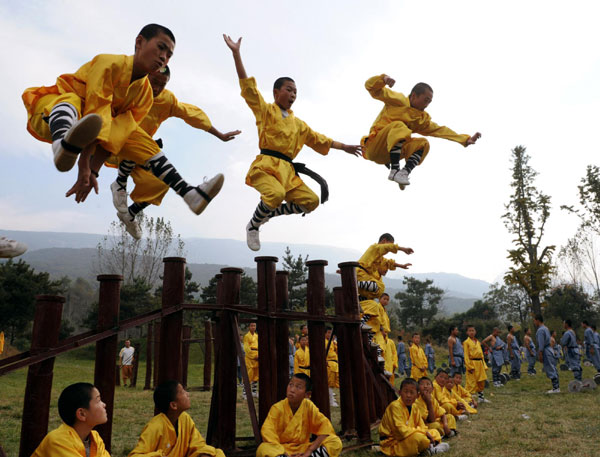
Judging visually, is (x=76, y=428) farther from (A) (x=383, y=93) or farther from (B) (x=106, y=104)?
(A) (x=383, y=93)

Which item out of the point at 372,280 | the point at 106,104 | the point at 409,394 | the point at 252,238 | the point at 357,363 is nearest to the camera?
the point at 106,104

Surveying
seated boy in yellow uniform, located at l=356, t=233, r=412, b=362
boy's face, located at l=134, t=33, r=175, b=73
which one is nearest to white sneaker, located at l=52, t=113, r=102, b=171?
boy's face, located at l=134, t=33, r=175, b=73

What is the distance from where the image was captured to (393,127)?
6.40m

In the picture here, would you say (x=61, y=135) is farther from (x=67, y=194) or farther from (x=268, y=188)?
(x=268, y=188)

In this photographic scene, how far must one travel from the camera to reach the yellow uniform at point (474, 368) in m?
11.0

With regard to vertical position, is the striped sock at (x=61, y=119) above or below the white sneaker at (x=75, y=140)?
above

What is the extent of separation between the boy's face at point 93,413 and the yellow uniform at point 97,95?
1914mm

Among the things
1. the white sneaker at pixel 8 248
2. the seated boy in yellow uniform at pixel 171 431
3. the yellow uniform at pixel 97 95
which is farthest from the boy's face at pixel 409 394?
the white sneaker at pixel 8 248

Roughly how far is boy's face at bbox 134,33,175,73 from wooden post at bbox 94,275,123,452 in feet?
5.89

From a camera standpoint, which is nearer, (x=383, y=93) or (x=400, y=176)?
(x=400, y=176)

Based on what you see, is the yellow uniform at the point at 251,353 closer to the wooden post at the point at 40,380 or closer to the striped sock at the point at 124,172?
the striped sock at the point at 124,172

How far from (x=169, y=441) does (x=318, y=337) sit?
6.86ft

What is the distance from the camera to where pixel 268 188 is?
203 inches

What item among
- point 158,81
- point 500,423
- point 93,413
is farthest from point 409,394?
point 158,81
